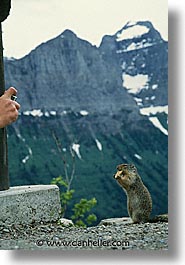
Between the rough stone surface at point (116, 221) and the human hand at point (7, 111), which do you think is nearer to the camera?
the human hand at point (7, 111)

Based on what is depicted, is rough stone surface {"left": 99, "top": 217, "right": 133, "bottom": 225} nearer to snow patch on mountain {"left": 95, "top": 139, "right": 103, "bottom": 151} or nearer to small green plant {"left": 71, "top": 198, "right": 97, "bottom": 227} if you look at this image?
small green plant {"left": 71, "top": 198, "right": 97, "bottom": 227}

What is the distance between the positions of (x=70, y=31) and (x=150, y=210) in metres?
0.41

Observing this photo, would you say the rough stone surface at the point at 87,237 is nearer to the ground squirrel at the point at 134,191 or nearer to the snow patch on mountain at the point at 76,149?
the ground squirrel at the point at 134,191

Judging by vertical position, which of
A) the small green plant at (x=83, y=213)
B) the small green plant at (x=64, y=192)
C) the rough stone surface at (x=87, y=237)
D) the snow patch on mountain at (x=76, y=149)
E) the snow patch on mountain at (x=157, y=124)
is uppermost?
the snow patch on mountain at (x=157, y=124)

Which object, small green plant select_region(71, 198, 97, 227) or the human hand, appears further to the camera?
small green plant select_region(71, 198, 97, 227)

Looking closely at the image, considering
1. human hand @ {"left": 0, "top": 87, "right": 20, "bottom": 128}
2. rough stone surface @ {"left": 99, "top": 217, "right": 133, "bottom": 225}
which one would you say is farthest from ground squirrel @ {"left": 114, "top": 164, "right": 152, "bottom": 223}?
human hand @ {"left": 0, "top": 87, "right": 20, "bottom": 128}

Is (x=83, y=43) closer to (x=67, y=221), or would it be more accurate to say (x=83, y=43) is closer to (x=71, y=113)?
(x=71, y=113)

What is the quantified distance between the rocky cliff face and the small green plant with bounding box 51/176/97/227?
0.7 inches

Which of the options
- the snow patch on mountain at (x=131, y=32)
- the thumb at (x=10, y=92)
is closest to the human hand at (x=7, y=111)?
the thumb at (x=10, y=92)

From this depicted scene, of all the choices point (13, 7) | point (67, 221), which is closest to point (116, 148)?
point (67, 221)

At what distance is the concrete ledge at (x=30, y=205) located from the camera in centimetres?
159

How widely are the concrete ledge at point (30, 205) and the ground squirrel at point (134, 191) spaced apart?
140mm

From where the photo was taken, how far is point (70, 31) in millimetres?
1605

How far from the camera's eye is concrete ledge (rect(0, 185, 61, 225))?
1.59m
